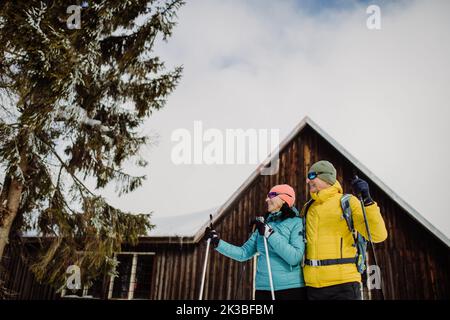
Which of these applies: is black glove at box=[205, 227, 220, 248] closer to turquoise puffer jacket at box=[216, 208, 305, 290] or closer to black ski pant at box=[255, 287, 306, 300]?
turquoise puffer jacket at box=[216, 208, 305, 290]

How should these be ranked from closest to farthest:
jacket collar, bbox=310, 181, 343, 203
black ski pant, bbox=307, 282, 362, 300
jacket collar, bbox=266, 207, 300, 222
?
1. black ski pant, bbox=307, 282, 362, 300
2. jacket collar, bbox=310, 181, 343, 203
3. jacket collar, bbox=266, 207, 300, 222

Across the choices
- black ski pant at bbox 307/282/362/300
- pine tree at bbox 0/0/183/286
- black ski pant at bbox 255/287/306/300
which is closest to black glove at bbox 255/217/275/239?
black ski pant at bbox 255/287/306/300

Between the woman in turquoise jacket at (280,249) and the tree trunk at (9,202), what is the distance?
544 cm

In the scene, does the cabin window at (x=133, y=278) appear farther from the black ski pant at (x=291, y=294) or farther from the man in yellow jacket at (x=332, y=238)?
the man in yellow jacket at (x=332, y=238)

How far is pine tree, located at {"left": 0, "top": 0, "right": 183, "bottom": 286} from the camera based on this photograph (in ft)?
21.3

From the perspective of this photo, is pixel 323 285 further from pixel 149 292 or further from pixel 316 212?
pixel 149 292

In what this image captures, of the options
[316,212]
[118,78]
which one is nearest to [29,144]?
[118,78]

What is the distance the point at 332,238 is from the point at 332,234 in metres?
0.04

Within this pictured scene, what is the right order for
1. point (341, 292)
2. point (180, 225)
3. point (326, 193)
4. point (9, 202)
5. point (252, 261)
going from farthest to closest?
point (180, 225) → point (252, 261) → point (9, 202) → point (326, 193) → point (341, 292)

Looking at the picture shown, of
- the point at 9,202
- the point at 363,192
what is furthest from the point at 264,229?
the point at 9,202

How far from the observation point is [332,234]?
10.2 feet

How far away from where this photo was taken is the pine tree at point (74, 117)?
6484mm

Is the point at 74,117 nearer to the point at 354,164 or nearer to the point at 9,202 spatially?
the point at 9,202

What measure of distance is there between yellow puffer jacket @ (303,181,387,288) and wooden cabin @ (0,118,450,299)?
641 cm
